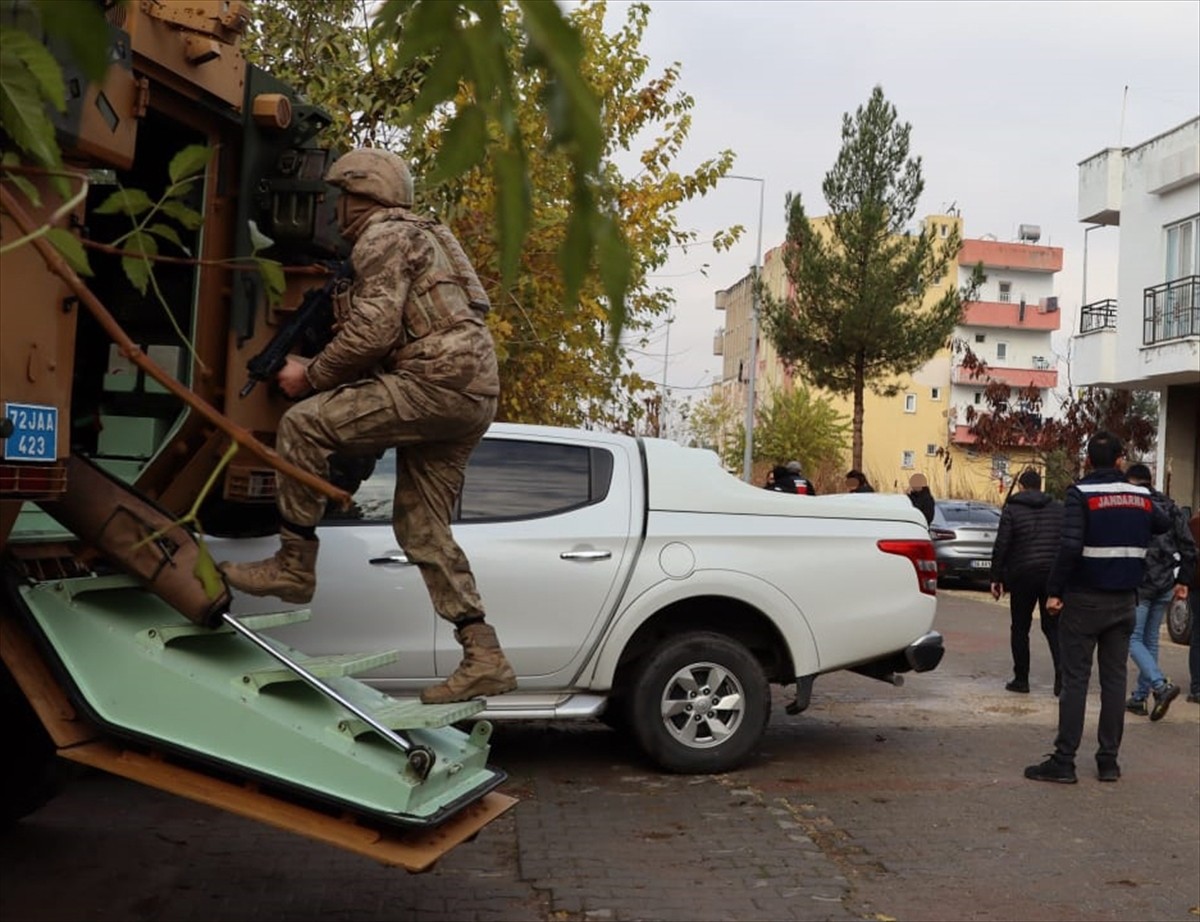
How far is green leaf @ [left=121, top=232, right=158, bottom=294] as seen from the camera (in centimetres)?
A: 259

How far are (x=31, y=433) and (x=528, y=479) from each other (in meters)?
3.82

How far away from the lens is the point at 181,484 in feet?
18.6

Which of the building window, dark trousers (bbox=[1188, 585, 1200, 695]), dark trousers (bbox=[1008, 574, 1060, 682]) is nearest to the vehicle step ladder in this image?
dark trousers (bbox=[1008, 574, 1060, 682])

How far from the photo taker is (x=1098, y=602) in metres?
8.32

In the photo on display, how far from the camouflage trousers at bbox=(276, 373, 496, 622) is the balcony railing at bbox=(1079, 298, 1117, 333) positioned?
92.3 ft

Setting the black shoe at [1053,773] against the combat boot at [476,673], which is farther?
the black shoe at [1053,773]

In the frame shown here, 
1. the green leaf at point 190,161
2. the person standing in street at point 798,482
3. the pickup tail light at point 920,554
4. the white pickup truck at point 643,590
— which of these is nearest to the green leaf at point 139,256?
the green leaf at point 190,161

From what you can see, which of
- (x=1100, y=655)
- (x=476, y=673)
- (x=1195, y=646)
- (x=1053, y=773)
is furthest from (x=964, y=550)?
(x=476, y=673)

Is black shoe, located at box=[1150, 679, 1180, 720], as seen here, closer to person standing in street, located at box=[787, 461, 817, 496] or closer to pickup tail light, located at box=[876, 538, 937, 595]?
pickup tail light, located at box=[876, 538, 937, 595]

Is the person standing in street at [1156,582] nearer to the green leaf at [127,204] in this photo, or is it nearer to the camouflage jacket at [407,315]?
the camouflage jacket at [407,315]

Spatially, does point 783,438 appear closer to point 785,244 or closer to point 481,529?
point 785,244

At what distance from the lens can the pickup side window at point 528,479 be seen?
775 centimetres

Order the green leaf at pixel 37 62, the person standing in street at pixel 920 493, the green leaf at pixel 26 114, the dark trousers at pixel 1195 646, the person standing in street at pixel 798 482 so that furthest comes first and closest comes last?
the person standing in street at pixel 920 493, the person standing in street at pixel 798 482, the dark trousers at pixel 1195 646, the green leaf at pixel 26 114, the green leaf at pixel 37 62

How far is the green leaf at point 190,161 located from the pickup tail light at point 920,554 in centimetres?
621
